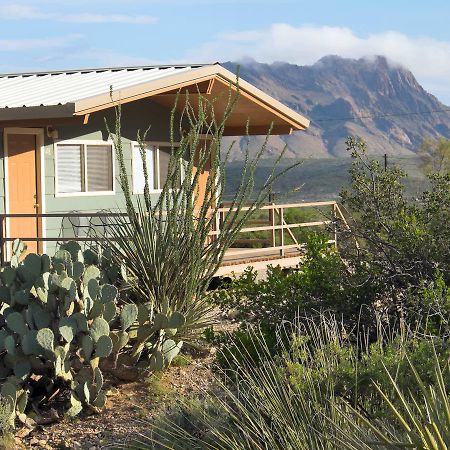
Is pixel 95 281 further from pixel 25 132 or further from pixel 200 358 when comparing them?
pixel 25 132

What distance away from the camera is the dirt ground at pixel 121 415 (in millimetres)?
7285

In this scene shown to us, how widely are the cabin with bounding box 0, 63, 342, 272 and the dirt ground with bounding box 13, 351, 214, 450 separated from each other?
4.16m

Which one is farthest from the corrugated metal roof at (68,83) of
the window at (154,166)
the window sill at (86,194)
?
the window sill at (86,194)

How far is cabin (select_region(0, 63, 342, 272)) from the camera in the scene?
43.2 ft

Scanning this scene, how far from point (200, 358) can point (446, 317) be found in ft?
9.37

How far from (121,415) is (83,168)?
24.7 feet

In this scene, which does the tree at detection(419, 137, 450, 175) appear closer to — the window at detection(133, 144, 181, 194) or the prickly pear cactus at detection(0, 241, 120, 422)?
the window at detection(133, 144, 181, 194)

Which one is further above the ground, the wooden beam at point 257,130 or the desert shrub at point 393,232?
the wooden beam at point 257,130

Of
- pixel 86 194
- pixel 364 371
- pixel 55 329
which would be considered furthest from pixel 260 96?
pixel 364 371

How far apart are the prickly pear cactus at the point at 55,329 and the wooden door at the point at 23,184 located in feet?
17.7

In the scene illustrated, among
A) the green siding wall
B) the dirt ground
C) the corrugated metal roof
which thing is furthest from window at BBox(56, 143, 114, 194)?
the dirt ground

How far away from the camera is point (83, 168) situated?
14.8 meters

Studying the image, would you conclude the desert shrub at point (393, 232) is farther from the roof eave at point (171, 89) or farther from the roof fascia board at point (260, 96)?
the roof fascia board at point (260, 96)

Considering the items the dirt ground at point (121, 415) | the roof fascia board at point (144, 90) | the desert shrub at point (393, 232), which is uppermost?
the roof fascia board at point (144, 90)
